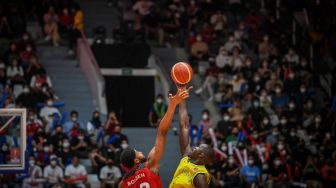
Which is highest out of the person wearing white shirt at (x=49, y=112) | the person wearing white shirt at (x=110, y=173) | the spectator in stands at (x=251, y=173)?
the person wearing white shirt at (x=49, y=112)

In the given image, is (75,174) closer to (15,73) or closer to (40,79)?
(40,79)

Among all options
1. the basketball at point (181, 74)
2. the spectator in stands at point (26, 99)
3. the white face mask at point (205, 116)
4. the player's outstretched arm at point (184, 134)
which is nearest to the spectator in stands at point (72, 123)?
the spectator in stands at point (26, 99)

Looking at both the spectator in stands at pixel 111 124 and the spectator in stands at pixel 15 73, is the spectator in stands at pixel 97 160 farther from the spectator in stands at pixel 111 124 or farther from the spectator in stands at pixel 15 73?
the spectator in stands at pixel 15 73

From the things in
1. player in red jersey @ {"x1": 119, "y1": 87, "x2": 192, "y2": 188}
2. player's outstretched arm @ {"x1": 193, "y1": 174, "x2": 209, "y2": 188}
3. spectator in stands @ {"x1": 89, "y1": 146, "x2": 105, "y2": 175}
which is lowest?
spectator in stands @ {"x1": 89, "y1": 146, "x2": 105, "y2": 175}

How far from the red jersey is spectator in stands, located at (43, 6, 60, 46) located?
65.3 feet

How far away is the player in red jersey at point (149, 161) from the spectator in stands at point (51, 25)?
1987 cm

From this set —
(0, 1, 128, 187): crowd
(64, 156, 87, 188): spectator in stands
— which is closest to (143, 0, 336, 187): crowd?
(0, 1, 128, 187): crowd

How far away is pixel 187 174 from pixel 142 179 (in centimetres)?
65

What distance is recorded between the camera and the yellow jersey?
1165 cm

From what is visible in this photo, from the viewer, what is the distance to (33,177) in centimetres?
2386

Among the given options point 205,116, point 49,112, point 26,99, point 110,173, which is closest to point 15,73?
point 26,99

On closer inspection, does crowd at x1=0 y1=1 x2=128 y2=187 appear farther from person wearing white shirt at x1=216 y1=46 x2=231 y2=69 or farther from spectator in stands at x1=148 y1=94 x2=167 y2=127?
person wearing white shirt at x1=216 y1=46 x2=231 y2=69

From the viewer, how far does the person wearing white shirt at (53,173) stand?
78.8ft

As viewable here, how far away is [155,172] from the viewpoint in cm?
1148
